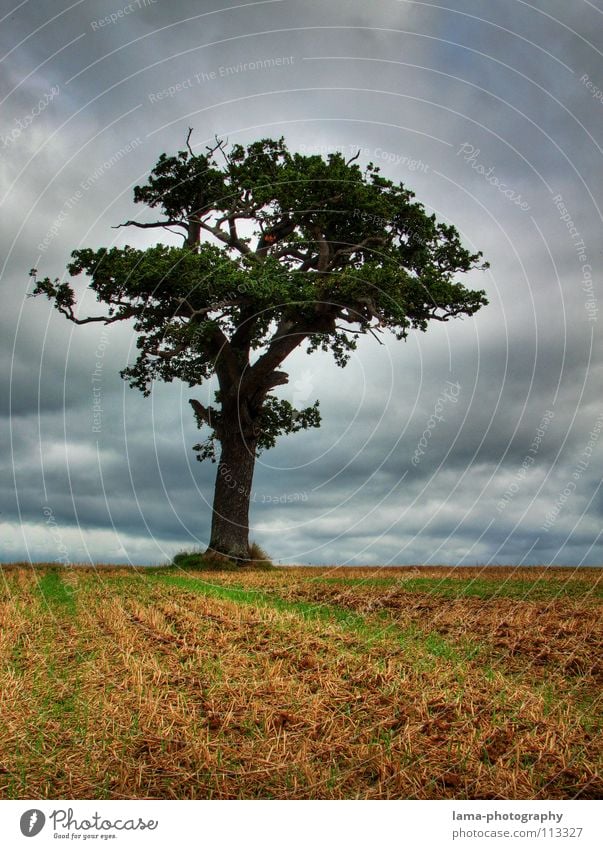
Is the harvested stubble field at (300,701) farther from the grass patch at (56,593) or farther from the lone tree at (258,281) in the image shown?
the lone tree at (258,281)

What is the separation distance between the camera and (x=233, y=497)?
85.1 feet

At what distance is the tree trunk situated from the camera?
25406mm

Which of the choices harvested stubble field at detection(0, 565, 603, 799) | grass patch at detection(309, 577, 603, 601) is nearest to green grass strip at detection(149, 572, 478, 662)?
harvested stubble field at detection(0, 565, 603, 799)

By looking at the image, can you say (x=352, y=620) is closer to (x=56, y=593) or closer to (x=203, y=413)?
(x=56, y=593)

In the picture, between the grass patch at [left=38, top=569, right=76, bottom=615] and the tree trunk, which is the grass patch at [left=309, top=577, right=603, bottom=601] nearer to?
the grass patch at [left=38, top=569, right=76, bottom=615]

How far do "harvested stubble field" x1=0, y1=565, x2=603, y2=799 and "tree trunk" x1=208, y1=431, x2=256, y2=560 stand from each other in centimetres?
1232

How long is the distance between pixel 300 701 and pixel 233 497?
19.3 m

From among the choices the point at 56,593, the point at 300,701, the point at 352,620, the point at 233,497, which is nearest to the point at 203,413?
the point at 233,497

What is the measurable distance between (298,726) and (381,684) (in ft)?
4.73

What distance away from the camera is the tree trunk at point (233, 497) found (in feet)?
83.4

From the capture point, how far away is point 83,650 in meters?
9.13

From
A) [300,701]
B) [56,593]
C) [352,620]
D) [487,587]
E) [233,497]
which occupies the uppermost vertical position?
[233,497]

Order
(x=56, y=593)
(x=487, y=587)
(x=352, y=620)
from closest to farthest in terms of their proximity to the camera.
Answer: (x=352, y=620)
(x=56, y=593)
(x=487, y=587)

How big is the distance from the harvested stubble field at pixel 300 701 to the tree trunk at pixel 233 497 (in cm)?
1232
